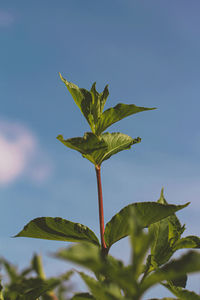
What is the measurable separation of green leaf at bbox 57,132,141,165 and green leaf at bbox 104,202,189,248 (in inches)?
23.0

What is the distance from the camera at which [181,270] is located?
1.26 metres

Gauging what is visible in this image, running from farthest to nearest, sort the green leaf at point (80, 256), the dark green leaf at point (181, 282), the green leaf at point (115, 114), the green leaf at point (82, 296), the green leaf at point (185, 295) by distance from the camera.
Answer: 1. the green leaf at point (115, 114)
2. the dark green leaf at point (181, 282)
3. the green leaf at point (185, 295)
4. the green leaf at point (82, 296)
5. the green leaf at point (80, 256)

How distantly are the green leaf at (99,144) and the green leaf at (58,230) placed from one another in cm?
61

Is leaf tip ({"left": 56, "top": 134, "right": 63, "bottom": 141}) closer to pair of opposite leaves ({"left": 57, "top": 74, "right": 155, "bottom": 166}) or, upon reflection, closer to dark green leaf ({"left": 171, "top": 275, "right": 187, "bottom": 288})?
pair of opposite leaves ({"left": 57, "top": 74, "right": 155, "bottom": 166})

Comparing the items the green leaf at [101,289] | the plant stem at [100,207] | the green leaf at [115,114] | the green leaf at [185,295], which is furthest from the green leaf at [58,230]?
the green leaf at [101,289]

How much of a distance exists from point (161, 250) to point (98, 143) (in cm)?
97

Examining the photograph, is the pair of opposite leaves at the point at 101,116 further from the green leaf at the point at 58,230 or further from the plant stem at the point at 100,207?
the green leaf at the point at 58,230

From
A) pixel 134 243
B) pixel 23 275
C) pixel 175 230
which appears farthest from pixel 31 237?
pixel 134 243

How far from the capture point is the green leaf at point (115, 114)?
3175 mm

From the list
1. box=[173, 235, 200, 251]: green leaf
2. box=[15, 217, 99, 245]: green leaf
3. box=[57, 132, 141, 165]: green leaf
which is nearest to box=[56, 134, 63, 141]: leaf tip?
box=[57, 132, 141, 165]: green leaf

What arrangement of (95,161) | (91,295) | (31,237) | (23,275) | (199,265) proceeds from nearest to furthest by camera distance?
(199,265)
(23,275)
(91,295)
(31,237)
(95,161)

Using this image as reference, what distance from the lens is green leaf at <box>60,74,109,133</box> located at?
342cm

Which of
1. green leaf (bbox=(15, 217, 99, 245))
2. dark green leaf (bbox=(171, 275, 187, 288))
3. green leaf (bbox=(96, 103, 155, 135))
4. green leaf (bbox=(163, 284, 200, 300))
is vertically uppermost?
green leaf (bbox=(96, 103, 155, 135))

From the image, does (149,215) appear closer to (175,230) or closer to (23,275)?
(175,230)
